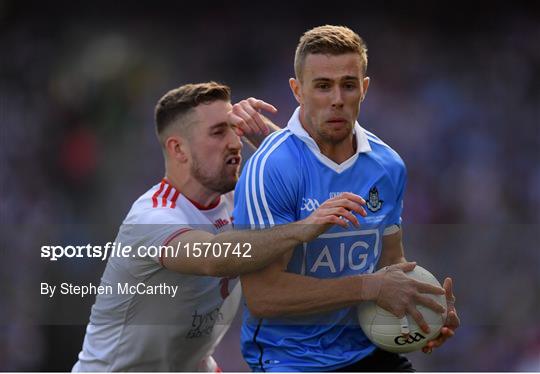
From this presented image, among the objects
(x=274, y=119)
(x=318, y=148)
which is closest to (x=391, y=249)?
(x=318, y=148)

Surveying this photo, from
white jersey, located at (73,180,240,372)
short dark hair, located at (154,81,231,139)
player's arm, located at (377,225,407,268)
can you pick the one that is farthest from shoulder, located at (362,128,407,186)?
short dark hair, located at (154,81,231,139)

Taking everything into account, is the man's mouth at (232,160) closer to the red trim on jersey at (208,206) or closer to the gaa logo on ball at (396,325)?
the red trim on jersey at (208,206)

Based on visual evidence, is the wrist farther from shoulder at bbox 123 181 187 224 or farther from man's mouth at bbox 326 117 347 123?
shoulder at bbox 123 181 187 224

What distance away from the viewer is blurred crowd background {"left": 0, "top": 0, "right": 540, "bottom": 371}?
9.45 meters

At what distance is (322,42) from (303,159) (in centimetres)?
63

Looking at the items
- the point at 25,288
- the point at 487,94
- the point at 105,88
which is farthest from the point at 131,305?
the point at 487,94

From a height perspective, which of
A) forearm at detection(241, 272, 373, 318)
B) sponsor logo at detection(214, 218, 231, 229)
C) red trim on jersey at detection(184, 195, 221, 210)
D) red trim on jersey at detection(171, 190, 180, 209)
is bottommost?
forearm at detection(241, 272, 373, 318)

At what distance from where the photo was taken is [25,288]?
32.1 feet

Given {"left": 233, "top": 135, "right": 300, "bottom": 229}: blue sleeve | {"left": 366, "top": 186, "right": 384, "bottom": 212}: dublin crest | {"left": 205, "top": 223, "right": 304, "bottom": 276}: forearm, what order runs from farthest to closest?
1. {"left": 366, "top": 186, "right": 384, "bottom": 212}: dublin crest
2. {"left": 233, "top": 135, "right": 300, "bottom": 229}: blue sleeve
3. {"left": 205, "top": 223, "right": 304, "bottom": 276}: forearm

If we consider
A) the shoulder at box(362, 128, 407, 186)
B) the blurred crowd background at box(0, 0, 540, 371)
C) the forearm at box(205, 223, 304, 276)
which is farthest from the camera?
the blurred crowd background at box(0, 0, 540, 371)

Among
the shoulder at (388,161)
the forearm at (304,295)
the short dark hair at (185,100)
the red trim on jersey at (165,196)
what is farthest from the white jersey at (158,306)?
the shoulder at (388,161)

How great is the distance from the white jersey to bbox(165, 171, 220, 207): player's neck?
37 mm

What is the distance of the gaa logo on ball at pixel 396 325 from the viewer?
456 cm

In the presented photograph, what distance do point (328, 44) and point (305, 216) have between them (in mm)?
918
